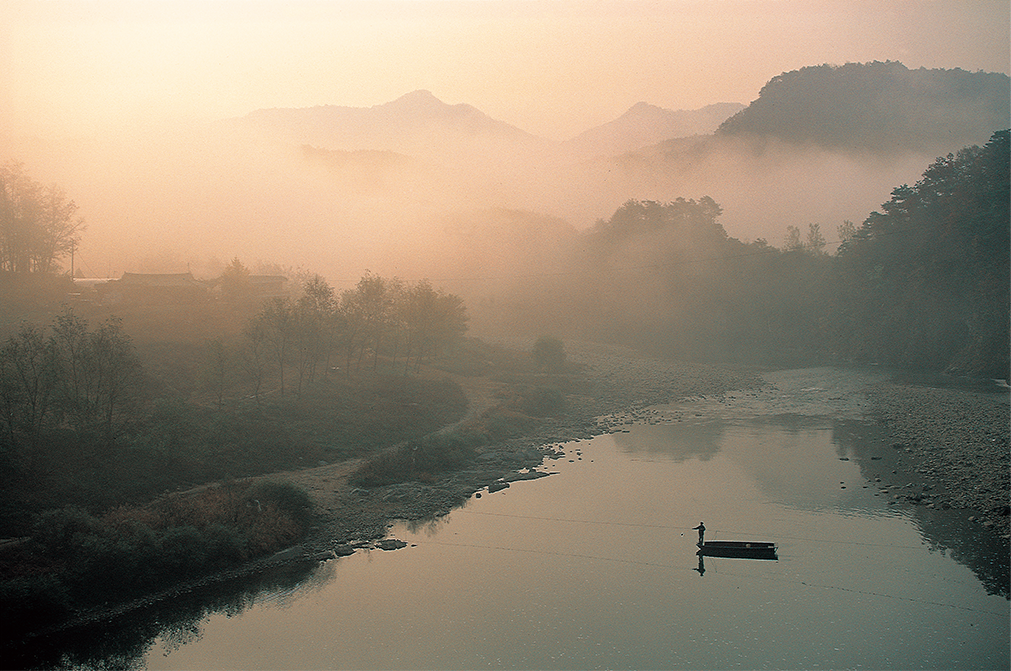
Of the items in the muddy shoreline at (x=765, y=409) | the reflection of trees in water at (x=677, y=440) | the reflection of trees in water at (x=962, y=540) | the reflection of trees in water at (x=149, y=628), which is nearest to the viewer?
the reflection of trees in water at (x=149, y=628)

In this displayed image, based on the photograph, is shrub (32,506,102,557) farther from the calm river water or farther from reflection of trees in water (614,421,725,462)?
reflection of trees in water (614,421,725,462)

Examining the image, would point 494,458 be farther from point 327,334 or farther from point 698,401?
point 698,401

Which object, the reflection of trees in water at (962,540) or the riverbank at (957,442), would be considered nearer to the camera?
the reflection of trees in water at (962,540)

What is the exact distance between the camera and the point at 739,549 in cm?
2283

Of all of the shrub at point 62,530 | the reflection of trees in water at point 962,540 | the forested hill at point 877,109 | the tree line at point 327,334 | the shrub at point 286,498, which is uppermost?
the forested hill at point 877,109

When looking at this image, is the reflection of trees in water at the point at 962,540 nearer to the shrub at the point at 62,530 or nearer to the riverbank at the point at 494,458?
the riverbank at the point at 494,458

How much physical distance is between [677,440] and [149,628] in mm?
27452

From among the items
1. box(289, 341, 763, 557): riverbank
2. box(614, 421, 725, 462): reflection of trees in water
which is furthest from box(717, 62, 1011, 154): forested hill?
box(614, 421, 725, 462): reflection of trees in water

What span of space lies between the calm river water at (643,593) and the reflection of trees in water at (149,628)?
142 millimetres

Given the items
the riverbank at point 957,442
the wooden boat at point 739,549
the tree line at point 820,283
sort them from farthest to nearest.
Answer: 1. the tree line at point 820,283
2. the riverbank at point 957,442
3. the wooden boat at point 739,549

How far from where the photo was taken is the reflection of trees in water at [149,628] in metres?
17.1

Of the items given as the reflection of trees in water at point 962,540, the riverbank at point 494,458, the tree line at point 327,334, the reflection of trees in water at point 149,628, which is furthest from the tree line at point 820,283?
the reflection of trees in water at point 149,628

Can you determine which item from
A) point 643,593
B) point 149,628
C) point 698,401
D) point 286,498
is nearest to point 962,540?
point 643,593

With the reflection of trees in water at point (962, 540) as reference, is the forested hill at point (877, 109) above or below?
above
